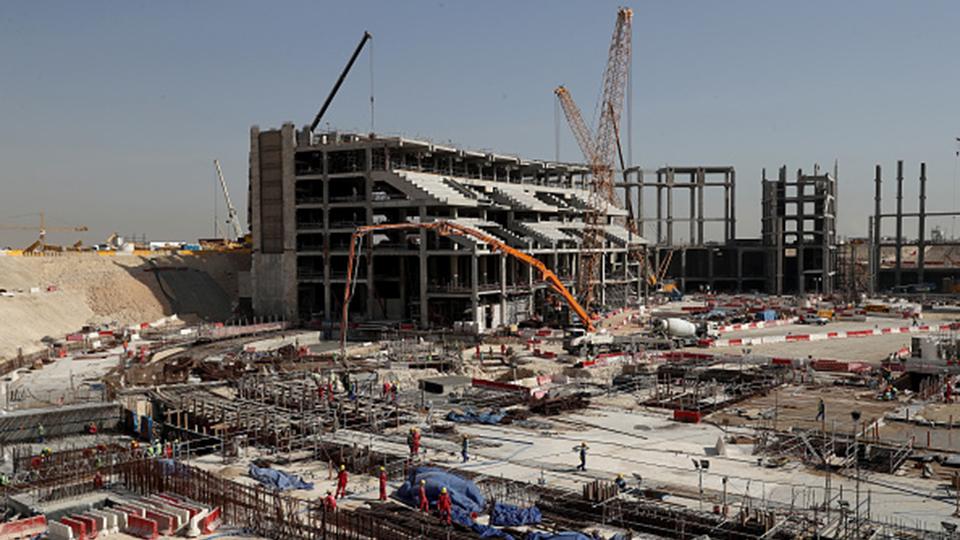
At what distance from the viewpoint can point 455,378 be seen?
4706cm

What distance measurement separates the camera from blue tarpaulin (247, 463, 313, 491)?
27.1 metres

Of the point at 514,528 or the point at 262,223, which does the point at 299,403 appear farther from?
the point at 262,223

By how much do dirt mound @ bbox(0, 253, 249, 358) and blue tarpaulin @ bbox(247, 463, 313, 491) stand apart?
41.2m

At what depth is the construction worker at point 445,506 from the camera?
22.7 metres

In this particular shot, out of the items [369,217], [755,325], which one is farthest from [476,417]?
[755,325]

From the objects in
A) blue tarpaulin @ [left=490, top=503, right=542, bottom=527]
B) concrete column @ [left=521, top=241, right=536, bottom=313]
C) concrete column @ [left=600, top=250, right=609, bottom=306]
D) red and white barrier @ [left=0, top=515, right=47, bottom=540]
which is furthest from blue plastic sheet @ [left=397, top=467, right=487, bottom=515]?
concrete column @ [left=600, top=250, right=609, bottom=306]

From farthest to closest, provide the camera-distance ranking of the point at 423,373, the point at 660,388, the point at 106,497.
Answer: the point at 423,373
the point at 660,388
the point at 106,497

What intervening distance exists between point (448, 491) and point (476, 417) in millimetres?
13021

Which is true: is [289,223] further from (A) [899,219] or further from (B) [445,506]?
(A) [899,219]

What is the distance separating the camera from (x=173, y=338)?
213ft

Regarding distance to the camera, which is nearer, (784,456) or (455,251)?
(784,456)

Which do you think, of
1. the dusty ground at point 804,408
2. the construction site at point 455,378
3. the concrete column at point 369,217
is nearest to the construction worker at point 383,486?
the construction site at point 455,378

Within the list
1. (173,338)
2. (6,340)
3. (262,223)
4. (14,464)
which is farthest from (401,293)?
(14,464)

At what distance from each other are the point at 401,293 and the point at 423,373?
91.6 feet
